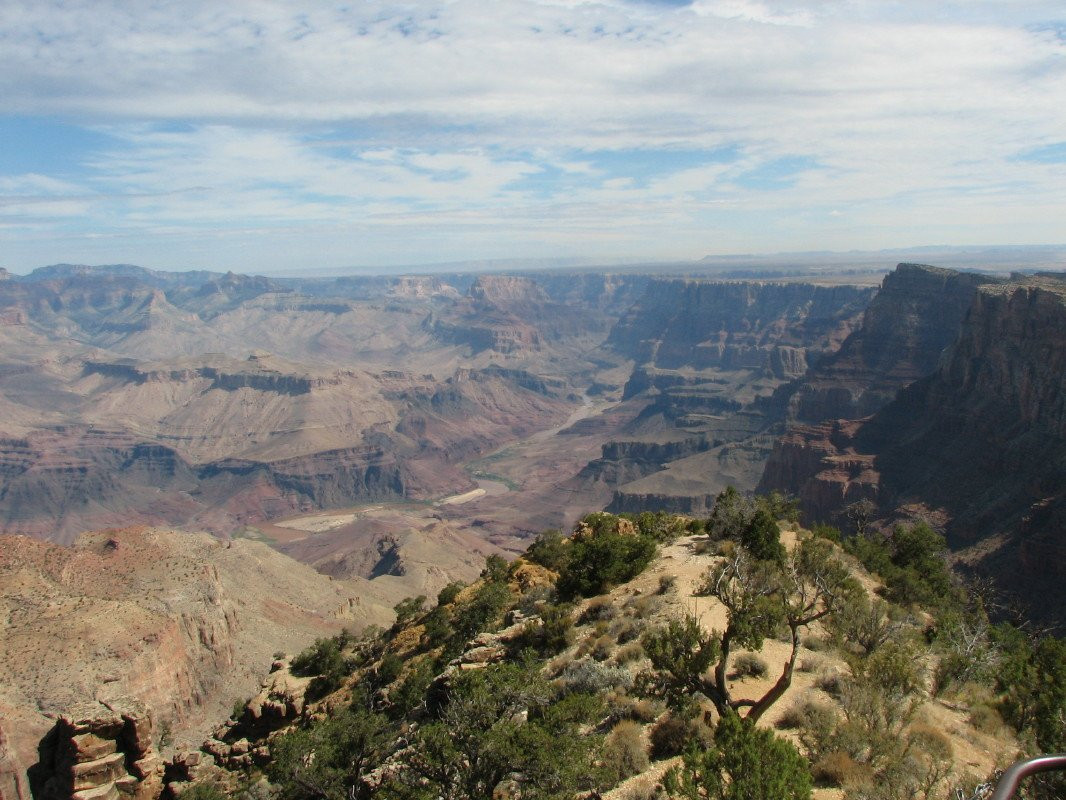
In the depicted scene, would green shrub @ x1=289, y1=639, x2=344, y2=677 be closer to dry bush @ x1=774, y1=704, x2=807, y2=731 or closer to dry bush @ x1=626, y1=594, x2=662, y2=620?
dry bush @ x1=626, y1=594, x2=662, y2=620

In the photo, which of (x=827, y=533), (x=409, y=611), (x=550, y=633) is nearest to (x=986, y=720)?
(x=550, y=633)

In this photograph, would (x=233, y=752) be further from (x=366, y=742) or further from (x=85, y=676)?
(x=85, y=676)

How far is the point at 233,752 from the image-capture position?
30750mm

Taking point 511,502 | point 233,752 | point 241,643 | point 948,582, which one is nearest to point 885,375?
point 511,502

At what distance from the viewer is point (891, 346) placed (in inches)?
6181

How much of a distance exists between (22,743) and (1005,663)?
45.1 meters

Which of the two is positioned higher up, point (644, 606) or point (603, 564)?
point (644, 606)

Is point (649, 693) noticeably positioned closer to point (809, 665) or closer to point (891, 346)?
point (809, 665)

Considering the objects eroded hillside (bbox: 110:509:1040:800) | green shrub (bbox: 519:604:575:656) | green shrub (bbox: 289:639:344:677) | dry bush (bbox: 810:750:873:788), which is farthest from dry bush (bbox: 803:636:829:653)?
green shrub (bbox: 289:639:344:677)

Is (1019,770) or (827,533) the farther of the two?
(827,533)

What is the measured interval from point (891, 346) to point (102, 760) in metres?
166

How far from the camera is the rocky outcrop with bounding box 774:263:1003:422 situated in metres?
150

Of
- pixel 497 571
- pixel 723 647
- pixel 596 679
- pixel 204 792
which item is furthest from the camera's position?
pixel 497 571

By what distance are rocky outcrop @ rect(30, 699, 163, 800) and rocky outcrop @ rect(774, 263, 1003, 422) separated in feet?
484
